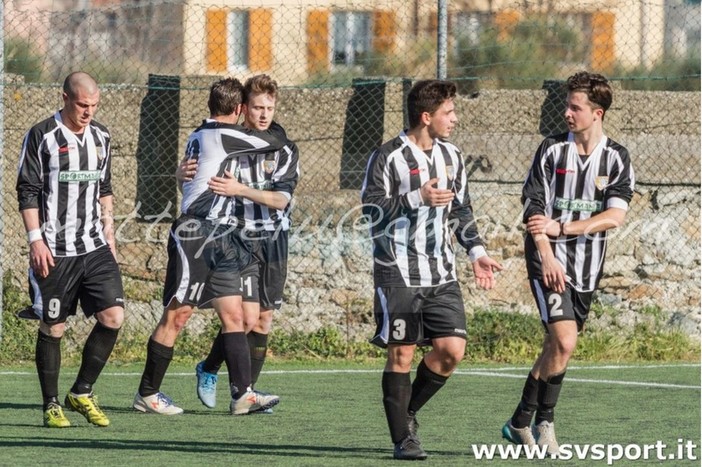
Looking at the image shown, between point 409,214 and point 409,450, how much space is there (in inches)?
45.4

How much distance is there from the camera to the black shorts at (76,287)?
26.3 ft

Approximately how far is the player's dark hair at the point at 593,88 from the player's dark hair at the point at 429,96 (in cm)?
68

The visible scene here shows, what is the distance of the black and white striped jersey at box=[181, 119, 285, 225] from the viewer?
8.35 meters

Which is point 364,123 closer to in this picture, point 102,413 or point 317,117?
point 317,117

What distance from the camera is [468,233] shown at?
7.21 metres

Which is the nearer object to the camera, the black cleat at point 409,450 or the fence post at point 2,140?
the black cleat at point 409,450

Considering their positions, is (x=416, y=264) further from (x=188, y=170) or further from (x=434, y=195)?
(x=188, y=170)

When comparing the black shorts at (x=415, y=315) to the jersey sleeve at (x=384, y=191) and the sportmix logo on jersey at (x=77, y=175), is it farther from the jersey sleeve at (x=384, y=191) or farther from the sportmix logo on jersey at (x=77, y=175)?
the sportmix logo on jersey at (x=77, y=175)

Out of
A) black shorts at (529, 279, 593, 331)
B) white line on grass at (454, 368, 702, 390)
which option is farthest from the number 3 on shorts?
white line on grass at (454, 368, 702, 390)

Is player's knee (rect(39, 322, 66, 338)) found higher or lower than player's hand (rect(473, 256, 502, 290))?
lower

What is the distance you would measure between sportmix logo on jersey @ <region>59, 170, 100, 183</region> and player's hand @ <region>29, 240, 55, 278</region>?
0.39 metres

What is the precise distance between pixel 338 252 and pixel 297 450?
5.17m

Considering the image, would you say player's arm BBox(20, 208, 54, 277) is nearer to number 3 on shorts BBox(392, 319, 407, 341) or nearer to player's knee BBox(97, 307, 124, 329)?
player's knee BBox(97, 307, 124, 329)

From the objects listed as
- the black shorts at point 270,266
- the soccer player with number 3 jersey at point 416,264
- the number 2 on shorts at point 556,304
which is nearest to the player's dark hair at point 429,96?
the soccer player with number 3 jersey at point 416,264
